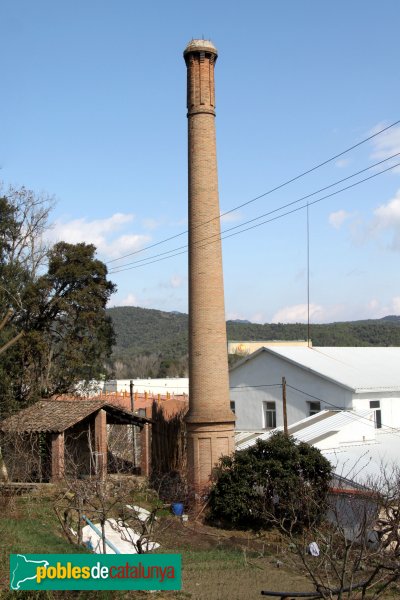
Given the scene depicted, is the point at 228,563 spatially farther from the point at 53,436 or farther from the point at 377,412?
the point at 377,412

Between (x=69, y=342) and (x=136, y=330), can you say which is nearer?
(x=69, y=342)

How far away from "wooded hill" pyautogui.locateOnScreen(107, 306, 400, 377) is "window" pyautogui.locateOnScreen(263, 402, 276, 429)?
47168 millimetres

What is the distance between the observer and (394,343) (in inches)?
4208

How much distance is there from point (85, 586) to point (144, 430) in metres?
19.5

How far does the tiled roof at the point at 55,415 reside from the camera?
2424cm


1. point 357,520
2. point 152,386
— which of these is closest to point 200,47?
point 357,520

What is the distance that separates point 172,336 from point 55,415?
118655mm

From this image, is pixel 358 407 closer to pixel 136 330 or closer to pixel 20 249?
pixel 20 249

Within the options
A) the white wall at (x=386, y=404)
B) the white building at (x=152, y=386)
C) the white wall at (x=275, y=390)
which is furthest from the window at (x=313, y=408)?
the white building at (x=152, y=386)

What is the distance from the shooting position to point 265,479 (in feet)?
77.7

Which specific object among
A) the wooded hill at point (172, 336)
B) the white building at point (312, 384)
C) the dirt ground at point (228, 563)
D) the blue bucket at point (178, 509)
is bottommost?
the dirt ground at point (228, 563)

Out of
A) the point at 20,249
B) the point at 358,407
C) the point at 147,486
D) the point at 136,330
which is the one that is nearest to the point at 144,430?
the point at 147,486

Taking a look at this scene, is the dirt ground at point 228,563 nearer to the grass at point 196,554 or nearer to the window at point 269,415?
the grass at point 196,554

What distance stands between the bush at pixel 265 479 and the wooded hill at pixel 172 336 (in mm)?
57957
